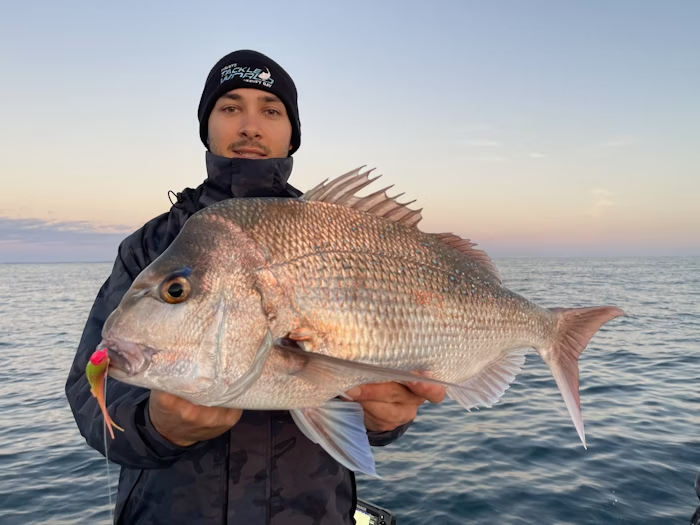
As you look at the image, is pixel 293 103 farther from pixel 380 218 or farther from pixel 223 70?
pixel 380 218

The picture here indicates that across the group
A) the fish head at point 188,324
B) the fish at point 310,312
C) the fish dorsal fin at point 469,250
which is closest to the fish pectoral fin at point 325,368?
the fish at point 310,312

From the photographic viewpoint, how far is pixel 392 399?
237 centimetres

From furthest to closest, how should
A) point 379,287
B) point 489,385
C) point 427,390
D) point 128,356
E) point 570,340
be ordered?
point 570,340 → point 489,385 → point 427,390 → point 379,287 → point 128,356

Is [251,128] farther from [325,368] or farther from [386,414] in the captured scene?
[386,414]

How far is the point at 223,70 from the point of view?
3.21 meters

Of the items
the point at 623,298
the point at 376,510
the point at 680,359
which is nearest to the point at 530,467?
the point at 376,510

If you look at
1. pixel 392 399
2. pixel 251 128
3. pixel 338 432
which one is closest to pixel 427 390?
pixel 392 399

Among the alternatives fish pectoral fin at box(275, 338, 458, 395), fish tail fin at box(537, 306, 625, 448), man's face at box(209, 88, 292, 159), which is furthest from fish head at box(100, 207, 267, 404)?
fish tail fin at box(537, 306, 625, 448)

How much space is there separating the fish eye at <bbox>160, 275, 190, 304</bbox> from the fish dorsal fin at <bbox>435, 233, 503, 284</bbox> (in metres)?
1.40

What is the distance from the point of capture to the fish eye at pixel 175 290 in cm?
186

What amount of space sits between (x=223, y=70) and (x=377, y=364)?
86.3 inches

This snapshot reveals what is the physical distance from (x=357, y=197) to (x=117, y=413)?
1.40 m

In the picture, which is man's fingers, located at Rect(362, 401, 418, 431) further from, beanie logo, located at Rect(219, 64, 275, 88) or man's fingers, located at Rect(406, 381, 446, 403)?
beanie logo, located at Rect(219, 64, 275, 88)

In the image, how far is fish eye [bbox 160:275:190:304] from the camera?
186 centimetres
